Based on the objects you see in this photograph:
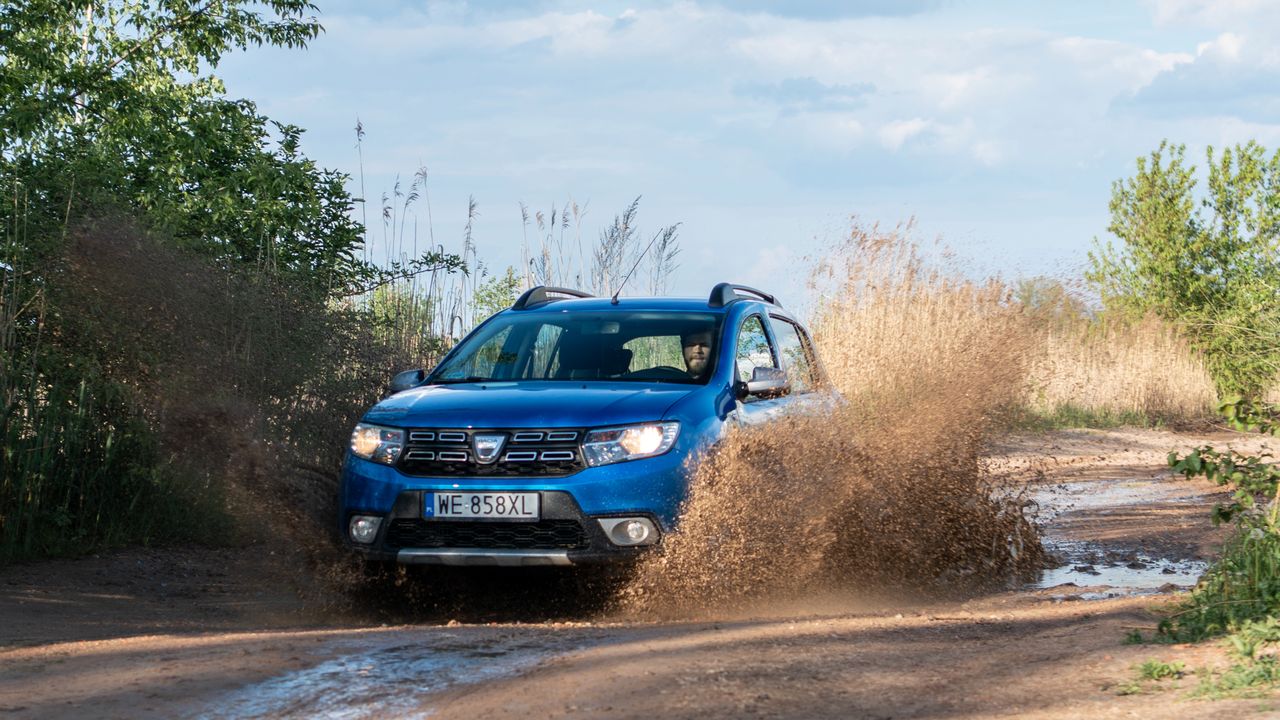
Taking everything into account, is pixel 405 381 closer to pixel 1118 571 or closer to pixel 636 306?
pixel 636 306

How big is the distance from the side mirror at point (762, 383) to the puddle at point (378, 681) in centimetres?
234

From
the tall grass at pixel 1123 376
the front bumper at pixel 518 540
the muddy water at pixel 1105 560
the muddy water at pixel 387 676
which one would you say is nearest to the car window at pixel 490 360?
the front bumper at pixel 518 540

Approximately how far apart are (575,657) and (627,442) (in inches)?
62.1

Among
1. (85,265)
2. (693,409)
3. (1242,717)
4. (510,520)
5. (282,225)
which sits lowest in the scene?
(1242,717)

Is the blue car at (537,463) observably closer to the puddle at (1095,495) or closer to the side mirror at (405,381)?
the side mirror at (405,381)

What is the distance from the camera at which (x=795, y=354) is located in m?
9.53

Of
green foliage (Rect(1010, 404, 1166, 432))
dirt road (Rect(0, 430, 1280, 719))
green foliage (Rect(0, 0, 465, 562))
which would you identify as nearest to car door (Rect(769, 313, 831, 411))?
dirt road (Rect(0, 430, 1280, 719))

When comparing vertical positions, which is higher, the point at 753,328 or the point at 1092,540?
the point at 753,328

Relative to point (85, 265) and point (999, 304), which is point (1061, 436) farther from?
point (85, 265)

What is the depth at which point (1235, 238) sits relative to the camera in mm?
32312

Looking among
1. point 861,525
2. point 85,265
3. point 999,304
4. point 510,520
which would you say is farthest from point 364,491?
point 999,304

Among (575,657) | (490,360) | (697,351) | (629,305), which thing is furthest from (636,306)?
(575,657)

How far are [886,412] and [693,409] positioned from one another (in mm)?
3068

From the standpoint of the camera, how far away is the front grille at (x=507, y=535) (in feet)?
22.2
